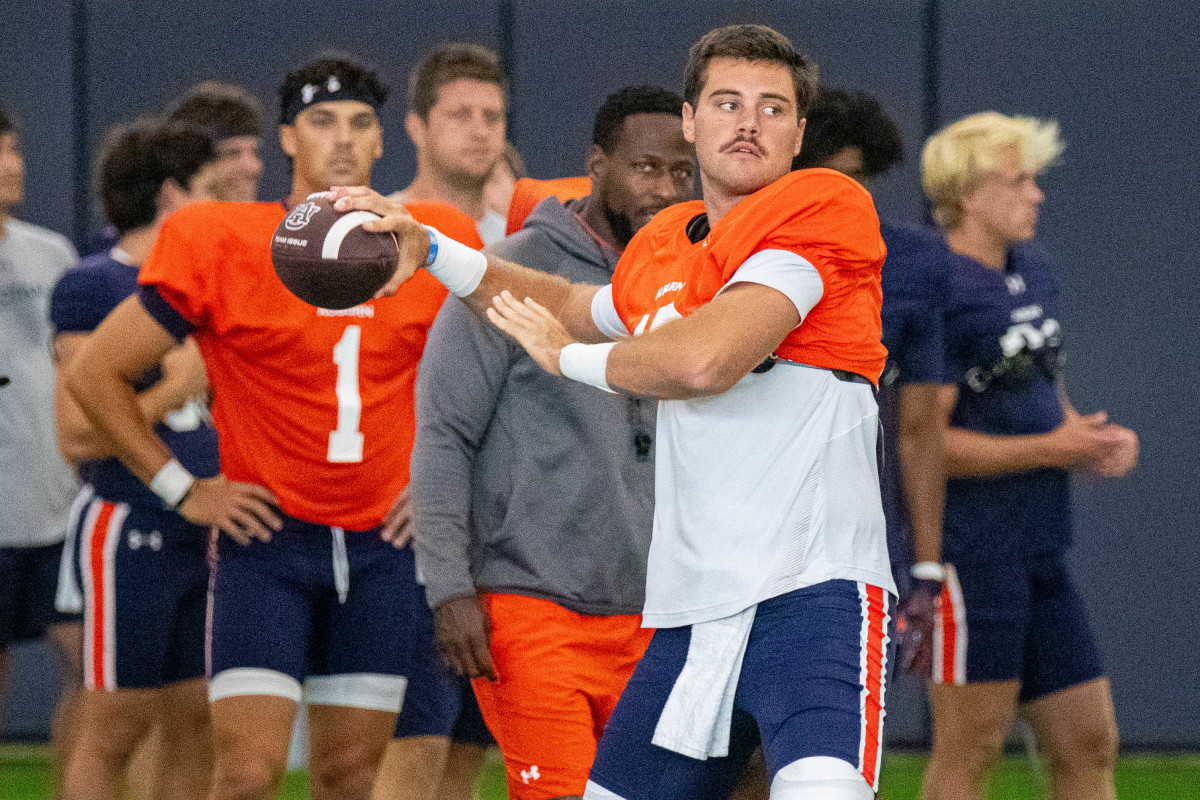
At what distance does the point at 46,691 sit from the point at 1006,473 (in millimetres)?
4252

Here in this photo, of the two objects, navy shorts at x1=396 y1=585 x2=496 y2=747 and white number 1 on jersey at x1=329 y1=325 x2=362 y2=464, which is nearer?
white number 1 on jersey at x1=329 y1=325 x2=362 y2=464

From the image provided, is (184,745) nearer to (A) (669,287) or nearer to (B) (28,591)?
(B) (28,591)

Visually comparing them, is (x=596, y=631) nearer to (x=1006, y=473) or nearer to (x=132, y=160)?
(x=1006, y=473)

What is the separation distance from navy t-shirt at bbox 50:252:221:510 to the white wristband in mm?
1926

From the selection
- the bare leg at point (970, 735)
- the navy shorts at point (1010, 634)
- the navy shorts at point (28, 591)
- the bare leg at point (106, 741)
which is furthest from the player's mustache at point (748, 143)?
the navy shorts at point (28, 591)

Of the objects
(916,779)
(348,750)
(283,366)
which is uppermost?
(283,366)

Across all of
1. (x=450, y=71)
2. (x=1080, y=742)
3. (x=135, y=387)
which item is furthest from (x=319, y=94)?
(x=1080, y=742)

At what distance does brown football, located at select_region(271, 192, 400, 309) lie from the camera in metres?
2.67

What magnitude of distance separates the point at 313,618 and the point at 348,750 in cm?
31

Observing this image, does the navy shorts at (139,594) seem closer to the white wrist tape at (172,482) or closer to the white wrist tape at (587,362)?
the white wrist tape at (172,482)

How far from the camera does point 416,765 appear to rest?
404 centimetres

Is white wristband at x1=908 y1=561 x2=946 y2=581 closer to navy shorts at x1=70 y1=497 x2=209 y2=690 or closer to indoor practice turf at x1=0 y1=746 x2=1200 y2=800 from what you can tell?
indoor practice turf at x1=0 y1=746 x2=1200 y2=800

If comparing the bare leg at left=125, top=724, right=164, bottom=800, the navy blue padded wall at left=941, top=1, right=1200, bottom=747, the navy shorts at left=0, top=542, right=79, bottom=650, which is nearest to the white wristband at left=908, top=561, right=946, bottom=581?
the bare leg at left=125, top=724, right=164, bottom=800

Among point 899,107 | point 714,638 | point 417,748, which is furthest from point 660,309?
point 899,107
